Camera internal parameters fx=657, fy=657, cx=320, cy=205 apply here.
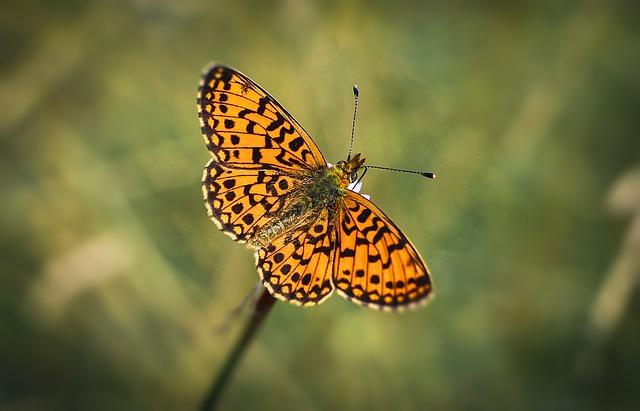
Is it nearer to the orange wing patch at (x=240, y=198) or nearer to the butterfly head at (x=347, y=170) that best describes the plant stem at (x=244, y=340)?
the orange wing patch at (x=240, y=198)

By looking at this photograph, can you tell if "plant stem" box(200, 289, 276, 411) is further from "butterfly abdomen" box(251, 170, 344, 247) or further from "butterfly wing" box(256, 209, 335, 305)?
"butterfly abdomen" box(251, 170, 344, 247)

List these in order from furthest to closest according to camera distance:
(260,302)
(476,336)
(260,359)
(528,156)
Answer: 1. (528,156)
2. (476,336)
3. (260,359)
4. (260,302)

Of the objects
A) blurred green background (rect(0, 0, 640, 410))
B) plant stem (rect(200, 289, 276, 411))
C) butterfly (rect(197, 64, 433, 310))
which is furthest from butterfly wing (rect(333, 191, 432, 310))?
blurred green background (rect(0, 0, 640, 410))

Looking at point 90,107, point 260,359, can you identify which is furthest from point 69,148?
point 260,359

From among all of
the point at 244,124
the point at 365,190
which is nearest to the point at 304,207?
the point at 244,124

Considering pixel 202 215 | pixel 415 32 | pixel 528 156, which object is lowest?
pixel 202 215

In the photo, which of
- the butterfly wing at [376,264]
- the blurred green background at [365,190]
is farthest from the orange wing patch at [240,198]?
the blurred green background at [365,190]

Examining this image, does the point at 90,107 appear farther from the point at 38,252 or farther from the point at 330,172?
the point at 330,172
